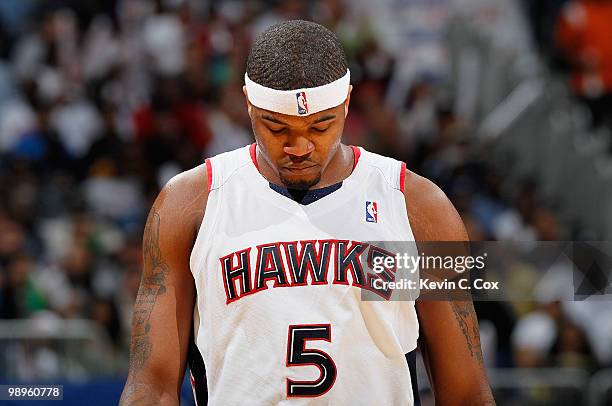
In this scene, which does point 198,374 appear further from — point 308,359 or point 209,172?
point 209,172

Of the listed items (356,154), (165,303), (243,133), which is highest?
(243,133)

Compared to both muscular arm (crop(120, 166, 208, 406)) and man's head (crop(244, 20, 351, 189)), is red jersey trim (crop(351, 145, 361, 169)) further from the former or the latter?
muscular arm (crop(120, 166, 208, 406))

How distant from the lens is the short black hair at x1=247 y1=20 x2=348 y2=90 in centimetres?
359

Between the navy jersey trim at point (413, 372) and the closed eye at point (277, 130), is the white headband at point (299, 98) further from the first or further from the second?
the navy jersey trim at point (413, 372)

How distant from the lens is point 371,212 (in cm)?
381

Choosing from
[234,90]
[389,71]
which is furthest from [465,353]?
[389,71]

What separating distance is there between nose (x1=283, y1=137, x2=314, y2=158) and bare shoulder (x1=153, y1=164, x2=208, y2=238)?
1.15 ft

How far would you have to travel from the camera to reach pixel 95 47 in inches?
494

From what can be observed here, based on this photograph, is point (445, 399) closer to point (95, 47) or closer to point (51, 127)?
point (51, 127)

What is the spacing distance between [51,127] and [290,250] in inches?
327

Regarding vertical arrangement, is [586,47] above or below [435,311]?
above

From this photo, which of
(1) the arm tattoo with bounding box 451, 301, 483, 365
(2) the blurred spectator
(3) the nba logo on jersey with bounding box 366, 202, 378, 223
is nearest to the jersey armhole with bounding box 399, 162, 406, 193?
(3) the nba logo on jersey with bounding box 366, 202, 378, 223

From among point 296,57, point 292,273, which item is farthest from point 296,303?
point 296,57

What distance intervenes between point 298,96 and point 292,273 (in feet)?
1.84
